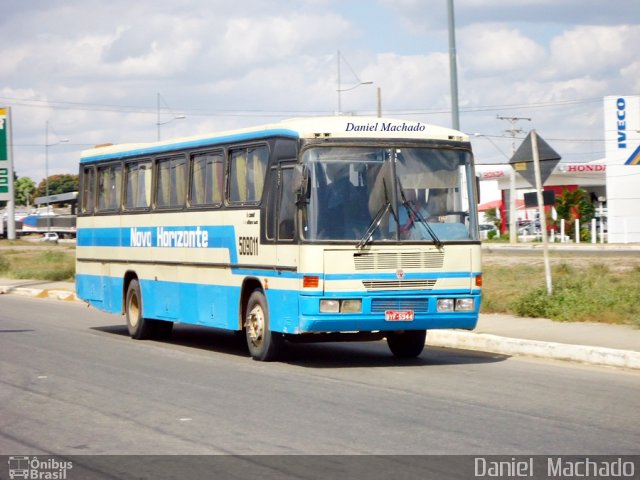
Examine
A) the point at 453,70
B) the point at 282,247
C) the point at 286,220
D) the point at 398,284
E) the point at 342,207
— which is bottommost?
the point at 398,284

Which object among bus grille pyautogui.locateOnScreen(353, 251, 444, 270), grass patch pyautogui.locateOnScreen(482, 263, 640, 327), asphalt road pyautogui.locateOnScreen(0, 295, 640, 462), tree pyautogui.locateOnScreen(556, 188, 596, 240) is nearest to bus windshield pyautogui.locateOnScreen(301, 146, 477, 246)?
bus grille pyautogui.locateOnScreen(353, 251, 444, 270)

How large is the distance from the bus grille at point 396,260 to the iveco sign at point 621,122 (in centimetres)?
5130

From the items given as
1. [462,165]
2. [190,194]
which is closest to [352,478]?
[462,165]

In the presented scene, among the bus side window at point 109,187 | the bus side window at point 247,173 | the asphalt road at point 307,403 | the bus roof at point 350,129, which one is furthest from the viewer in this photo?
the bus side window at point 109,187

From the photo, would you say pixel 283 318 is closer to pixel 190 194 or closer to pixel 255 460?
pixel 190 194

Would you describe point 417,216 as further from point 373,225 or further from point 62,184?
point 62,184

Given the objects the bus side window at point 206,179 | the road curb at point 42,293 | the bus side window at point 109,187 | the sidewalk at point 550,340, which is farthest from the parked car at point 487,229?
the bus side window at point 206,179

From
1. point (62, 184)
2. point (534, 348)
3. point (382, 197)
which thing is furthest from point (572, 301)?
point (62, 184)

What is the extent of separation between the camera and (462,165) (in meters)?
14.9

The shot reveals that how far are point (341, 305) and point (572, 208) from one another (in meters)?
54.6

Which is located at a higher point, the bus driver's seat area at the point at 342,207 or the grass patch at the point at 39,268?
the bus driver's seat area at the point at 342,207

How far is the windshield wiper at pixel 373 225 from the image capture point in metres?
14.1

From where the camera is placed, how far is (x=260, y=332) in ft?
50.3

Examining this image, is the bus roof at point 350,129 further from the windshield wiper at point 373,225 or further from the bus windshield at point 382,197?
the windshield wiper at point 373,225
